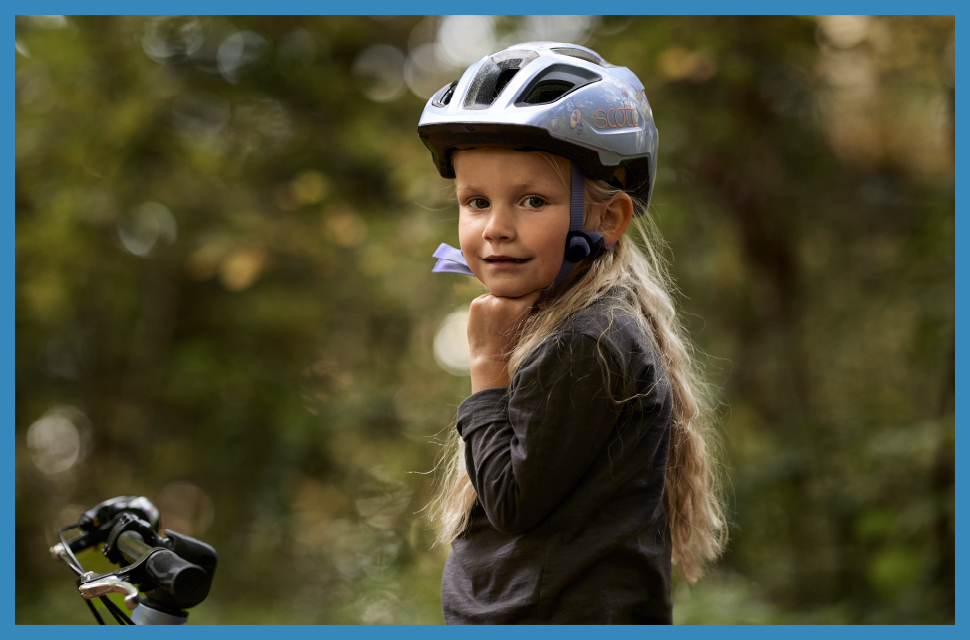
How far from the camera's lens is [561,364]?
2.04 meters

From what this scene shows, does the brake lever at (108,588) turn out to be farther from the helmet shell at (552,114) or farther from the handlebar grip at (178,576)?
the helmet shell at (552,114)

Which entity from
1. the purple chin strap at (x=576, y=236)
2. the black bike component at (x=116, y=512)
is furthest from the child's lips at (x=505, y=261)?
the black bike component at (x=116, y=512)

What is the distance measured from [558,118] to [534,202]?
237 millimetres

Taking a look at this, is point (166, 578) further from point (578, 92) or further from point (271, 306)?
point (271, 306)

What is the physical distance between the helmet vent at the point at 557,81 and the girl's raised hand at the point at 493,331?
1.91 feet

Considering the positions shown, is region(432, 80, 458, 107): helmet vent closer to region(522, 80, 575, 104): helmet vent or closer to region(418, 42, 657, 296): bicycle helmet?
region(418, 42, 657, 296): bicycle helmet

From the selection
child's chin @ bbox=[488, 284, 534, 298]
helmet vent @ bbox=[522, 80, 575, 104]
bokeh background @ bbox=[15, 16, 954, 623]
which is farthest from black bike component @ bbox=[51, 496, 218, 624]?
bokeh background @ bbox=[15, 16, 954, 623]

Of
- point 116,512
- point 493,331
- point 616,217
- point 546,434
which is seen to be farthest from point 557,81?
point 116,512

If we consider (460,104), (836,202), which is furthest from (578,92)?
(836,202)

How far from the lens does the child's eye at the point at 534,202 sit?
7.43 feet

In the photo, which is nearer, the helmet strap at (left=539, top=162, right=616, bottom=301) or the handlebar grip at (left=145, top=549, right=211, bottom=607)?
the handlebar grip at (left=145, top=549, right=211, bottom=607)

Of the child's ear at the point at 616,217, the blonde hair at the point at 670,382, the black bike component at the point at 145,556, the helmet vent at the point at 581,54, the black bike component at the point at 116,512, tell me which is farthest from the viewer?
the black bike component at the point at 116,512

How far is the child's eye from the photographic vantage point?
7.43 ft

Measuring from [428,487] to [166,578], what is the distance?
3896 mm
